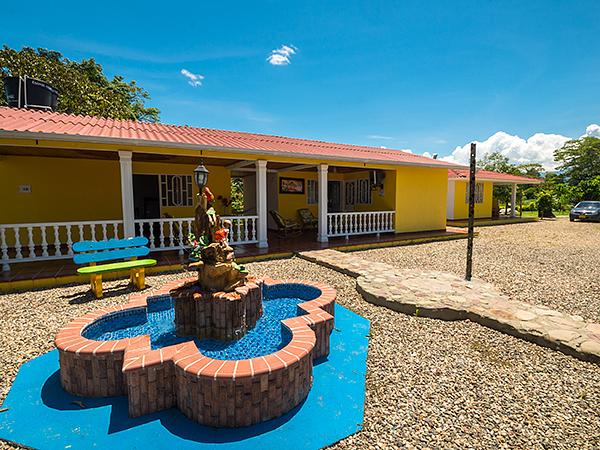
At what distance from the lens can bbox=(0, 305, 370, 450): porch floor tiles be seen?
203 centimetres

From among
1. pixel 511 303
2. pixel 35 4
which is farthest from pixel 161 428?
pixel 35 4

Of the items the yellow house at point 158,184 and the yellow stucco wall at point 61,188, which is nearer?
the yellow house at point 158,184

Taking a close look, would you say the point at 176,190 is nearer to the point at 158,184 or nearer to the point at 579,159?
the point at 158,184

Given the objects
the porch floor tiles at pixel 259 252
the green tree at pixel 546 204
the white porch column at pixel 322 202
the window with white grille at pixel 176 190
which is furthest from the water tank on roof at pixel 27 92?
the green tree at pixel 546 204

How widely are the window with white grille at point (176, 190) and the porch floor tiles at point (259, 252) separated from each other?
279 cm

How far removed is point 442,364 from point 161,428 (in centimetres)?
267

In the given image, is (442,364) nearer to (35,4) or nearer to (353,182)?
(353,182)

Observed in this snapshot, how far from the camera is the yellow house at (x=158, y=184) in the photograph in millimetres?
6688

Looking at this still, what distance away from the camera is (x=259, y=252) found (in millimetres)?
8203

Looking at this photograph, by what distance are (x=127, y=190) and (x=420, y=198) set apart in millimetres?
10646

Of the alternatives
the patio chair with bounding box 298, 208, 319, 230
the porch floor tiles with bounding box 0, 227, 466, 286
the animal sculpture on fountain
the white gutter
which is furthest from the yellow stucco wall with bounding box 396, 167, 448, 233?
the animal sculpture on fountain

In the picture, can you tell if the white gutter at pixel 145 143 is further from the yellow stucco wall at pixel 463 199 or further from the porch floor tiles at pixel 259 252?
the yellow stucco wall at pixel 463 199

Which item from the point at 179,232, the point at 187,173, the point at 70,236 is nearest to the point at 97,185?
the point at 187,173

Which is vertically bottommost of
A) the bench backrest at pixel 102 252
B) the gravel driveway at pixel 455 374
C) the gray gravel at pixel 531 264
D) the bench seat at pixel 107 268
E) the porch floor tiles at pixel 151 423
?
the porch floor tiles at pixel 151 423
